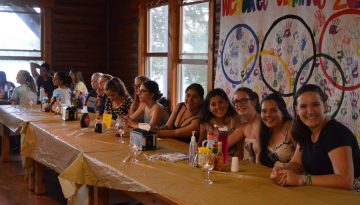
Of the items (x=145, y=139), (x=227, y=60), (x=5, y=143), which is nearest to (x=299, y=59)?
(x=227, y=60)

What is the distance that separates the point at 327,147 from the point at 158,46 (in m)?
4.93

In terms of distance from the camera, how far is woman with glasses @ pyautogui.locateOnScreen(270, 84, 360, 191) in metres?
2.21

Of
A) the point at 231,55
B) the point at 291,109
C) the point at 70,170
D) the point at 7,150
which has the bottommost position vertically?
the point at 7,150

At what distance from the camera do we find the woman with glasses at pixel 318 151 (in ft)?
7.25

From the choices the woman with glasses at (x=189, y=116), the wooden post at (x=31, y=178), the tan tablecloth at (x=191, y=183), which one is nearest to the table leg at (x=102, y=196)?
the tan tablecloth at (x=191, y=183)

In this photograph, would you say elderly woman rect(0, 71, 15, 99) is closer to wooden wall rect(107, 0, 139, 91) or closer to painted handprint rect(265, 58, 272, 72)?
wooden wall rect(107, 0, 139, 91)

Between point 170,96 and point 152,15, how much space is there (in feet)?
4.85

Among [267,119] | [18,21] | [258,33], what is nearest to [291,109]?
[258,33]

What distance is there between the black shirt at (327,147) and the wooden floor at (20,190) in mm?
2538

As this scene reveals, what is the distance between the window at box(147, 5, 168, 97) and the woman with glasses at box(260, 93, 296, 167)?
12.7ft

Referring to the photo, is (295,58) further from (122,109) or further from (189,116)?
(122,109)

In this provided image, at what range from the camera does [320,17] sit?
13.0 feet

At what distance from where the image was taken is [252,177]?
237 centimetres

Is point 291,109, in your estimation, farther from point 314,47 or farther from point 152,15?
point 152,15
